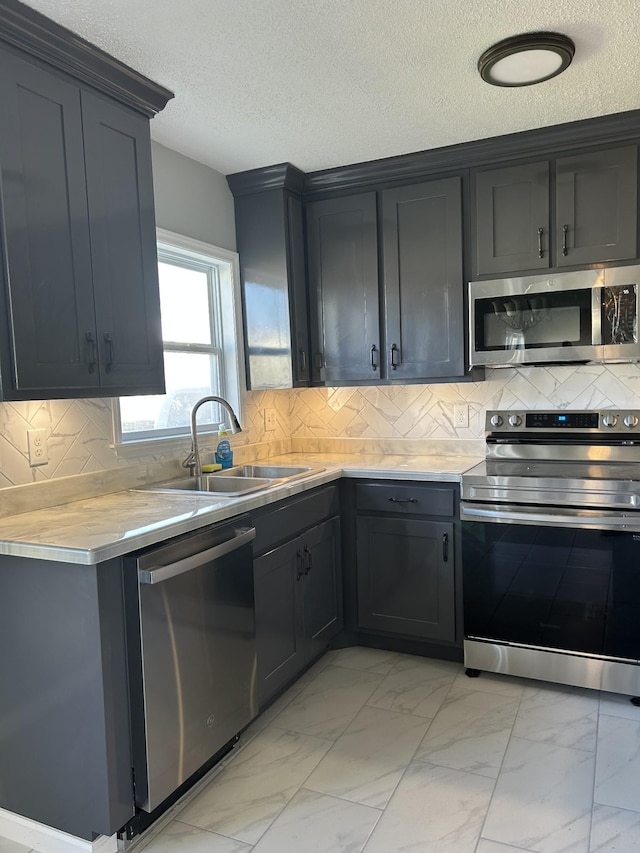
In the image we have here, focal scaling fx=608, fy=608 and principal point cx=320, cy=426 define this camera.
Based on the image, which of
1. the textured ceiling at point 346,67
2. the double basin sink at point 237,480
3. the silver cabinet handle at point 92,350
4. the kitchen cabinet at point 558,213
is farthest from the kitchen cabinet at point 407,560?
the textured ceiling at point 346,67

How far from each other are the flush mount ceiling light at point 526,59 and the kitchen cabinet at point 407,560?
1.61 meters

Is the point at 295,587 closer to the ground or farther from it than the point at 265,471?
closer to the ground

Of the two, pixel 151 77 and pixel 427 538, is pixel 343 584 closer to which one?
pixel 427 538

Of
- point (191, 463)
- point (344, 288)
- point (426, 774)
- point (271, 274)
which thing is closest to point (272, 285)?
point (271, 274)

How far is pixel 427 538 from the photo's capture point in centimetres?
278

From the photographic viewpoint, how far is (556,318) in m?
2.75

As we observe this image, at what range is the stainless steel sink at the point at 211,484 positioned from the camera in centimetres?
263

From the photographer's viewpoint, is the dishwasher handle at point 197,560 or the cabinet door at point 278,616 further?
the cabinet door at point 278,616

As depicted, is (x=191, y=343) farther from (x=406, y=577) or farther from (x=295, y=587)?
(x=406, y=577)

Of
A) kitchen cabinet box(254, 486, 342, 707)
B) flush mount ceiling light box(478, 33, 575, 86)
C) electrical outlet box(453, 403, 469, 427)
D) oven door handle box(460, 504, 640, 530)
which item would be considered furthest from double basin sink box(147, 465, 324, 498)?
flush mount ceiling light box(478, 33, 575, 86)

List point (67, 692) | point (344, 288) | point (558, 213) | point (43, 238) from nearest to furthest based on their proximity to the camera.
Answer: point (67, 692) < point (43, 238) < point (558, 213) < point (344, 288)

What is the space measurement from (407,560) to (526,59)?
2.03m

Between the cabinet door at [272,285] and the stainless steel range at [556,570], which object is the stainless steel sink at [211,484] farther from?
the stainless steel range at [556,570]

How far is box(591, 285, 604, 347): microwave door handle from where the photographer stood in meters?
2.65
